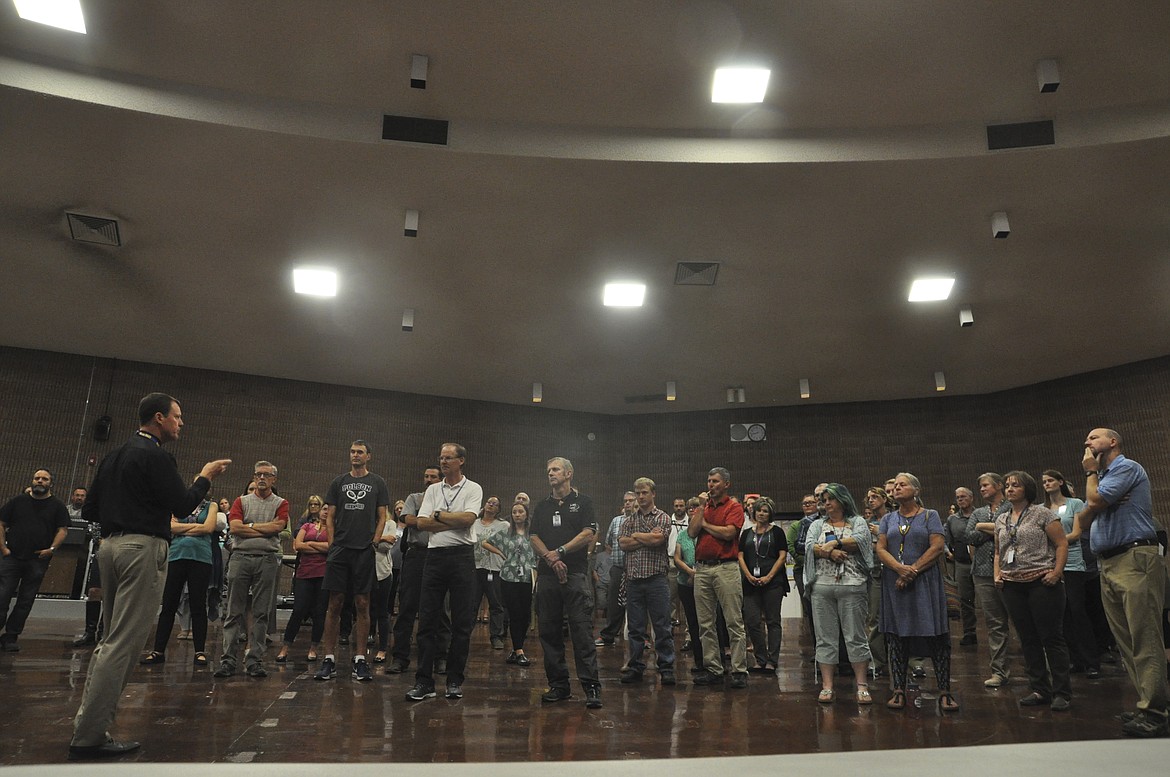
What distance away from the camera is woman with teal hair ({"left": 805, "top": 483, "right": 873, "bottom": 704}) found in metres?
4.80

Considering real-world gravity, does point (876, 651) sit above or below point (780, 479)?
below

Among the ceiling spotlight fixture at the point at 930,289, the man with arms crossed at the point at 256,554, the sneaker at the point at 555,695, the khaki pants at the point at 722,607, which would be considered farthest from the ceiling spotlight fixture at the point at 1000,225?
the man with arms crossed at the point at 256,554

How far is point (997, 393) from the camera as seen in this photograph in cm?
1284

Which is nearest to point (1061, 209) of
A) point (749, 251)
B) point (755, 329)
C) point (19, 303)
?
point (749, 251)

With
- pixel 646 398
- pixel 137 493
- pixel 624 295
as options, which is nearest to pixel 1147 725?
pixel 137 493

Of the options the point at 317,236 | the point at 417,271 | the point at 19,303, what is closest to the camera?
the point at 317,236

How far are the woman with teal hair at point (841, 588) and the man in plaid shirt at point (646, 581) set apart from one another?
117 cm

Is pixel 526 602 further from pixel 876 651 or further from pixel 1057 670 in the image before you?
pixel 1057 670

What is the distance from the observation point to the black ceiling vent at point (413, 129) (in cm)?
629

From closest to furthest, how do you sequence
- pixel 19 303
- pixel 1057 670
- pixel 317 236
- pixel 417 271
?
pixel 1057 670 → pixel 317 236 → pixel 417 271 → pixel 19 303

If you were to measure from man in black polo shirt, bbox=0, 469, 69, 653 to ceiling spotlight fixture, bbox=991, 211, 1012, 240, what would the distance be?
30.3ft

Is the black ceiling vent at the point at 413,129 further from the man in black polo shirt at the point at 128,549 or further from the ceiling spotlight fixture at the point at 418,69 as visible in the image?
the man in black polo shirt at the point at 128,549

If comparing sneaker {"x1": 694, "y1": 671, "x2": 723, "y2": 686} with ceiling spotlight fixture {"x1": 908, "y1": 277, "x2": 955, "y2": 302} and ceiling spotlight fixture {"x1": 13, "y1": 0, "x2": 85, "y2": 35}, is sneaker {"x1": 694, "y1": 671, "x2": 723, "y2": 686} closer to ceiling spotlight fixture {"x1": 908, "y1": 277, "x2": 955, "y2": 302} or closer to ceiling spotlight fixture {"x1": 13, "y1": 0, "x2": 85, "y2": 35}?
ceiling spotlight fixture {"x1": 908, "y1": 277, "x2": 955, "y2": 302}

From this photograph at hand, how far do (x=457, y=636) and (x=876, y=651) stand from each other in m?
3.45
